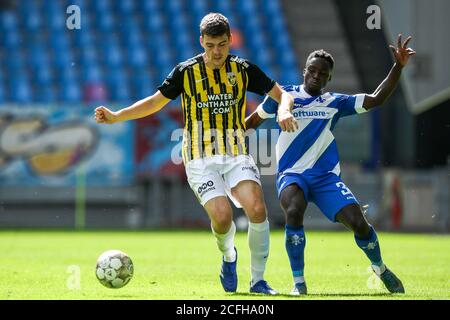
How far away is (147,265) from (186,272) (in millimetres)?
1101

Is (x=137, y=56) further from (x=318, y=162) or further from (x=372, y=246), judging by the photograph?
(x=372, y=246)

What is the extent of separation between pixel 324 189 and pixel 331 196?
96 mm

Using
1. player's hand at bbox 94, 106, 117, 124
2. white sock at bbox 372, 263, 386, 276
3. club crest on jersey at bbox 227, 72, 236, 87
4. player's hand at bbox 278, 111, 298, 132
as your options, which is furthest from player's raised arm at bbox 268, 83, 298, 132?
white sock at bbox 372, 263, 386, 276

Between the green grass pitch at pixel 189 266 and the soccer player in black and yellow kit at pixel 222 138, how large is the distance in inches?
19.8

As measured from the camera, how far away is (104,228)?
20.3m

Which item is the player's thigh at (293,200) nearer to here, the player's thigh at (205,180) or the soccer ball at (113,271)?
the player's thigh at (205,180)

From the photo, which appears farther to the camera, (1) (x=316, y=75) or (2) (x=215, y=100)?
(1) (x=316, y=75)

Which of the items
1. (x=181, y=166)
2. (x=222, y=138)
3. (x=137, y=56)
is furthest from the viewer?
(x=137, y=56)

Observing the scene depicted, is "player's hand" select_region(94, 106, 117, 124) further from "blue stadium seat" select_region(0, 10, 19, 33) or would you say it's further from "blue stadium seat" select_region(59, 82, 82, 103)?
"blue stadium seat" select_region(0, 10, 19, 33)

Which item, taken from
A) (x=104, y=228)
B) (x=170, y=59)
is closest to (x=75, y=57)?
(x=170, y=59)

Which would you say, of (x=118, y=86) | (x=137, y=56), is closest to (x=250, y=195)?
(x=118, y=86)

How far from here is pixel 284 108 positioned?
6949mm

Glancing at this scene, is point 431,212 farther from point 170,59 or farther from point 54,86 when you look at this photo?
point 54,86

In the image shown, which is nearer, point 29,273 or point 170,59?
point 29,273
